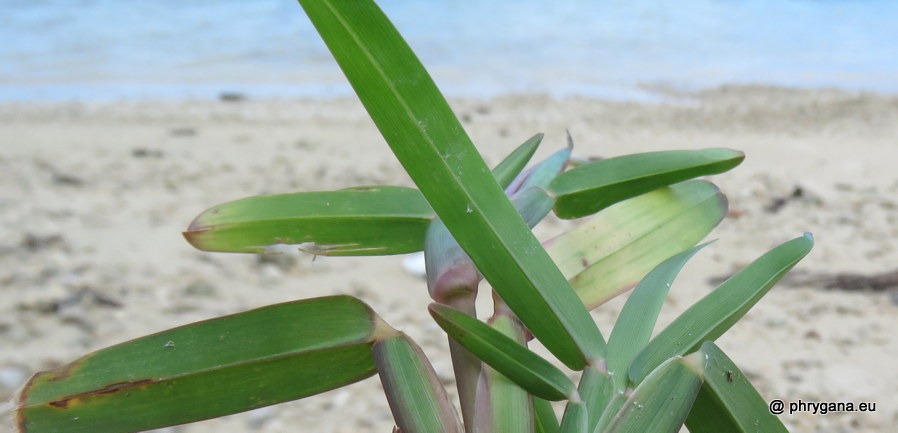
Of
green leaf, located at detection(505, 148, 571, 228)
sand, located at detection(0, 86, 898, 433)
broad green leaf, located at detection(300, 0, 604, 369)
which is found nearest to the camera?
broad green leaf, located at detection(300, 0, 604, 369)

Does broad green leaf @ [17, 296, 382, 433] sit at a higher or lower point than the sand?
higher

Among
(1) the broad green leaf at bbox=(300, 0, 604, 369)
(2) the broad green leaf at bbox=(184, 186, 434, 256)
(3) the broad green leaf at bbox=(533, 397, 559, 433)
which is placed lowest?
(3) the broad green leaf at bbox=(533, 397, 559, 433)

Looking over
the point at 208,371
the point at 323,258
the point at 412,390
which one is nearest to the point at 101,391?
the point at 208,371

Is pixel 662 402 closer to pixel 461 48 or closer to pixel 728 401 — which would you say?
pixel 728 401

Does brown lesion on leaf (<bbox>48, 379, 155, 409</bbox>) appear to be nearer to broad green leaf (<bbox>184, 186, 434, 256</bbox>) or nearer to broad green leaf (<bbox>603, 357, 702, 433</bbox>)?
broad green leaf (<bbox>184, 186, 434, 256</bbox>)

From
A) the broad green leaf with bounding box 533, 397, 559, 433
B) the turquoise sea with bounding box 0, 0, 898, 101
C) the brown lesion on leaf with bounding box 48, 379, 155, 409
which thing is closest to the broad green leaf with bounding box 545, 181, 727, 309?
the broad green leaf with bounding box 533, 397, 559, 433

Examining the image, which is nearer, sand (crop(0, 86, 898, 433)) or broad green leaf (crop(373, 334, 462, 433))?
broad green leaf (crop(373, 334, 462, 433))

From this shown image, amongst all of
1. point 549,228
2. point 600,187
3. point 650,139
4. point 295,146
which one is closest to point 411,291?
point 549,228
